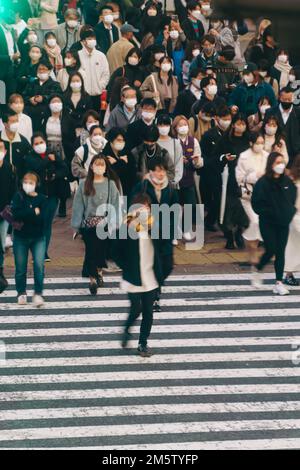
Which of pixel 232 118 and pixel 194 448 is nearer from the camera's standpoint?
pixel 194 448

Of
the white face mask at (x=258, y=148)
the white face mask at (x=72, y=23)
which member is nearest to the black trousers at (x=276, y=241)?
the white face mask at (x=258, y=148)

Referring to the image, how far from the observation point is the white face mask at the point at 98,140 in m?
13.7

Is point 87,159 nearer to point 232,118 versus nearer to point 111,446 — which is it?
point 232,118

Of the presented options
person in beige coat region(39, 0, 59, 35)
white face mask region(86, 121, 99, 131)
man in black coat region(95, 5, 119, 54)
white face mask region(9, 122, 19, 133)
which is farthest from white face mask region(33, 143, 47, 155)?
person in beige coat region(39, 0, 59, 35)

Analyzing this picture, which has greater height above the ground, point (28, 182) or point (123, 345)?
point (28, 182)

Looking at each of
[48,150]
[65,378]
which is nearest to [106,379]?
[65,378]

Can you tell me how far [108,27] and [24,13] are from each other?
2438 mm

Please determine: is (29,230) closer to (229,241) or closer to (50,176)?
(50,176)

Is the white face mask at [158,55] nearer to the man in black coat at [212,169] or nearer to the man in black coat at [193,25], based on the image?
the man in black coat at [193,25]

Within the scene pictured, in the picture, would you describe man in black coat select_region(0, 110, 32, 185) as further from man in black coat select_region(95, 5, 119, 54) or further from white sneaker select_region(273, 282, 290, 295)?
man in black coat select_region(95, 5, 119, 54)

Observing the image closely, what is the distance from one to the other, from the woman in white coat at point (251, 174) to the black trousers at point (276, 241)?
1297 mm

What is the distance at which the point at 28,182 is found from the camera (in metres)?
11.8

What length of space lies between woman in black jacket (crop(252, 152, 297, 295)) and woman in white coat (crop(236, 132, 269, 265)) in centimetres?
131

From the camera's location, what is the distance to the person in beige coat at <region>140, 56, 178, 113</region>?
55.3 feet
